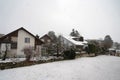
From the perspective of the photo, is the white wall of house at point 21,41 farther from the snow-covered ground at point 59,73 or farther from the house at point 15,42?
the snow-covered ground at point 59,73

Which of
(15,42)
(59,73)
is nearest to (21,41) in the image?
(15,42)

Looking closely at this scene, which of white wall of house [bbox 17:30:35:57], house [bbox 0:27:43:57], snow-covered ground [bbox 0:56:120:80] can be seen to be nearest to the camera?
snow-covered ground [bbox 0:56:120:80]

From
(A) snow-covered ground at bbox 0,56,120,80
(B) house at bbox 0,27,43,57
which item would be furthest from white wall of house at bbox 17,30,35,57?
(A) snow-covered ground at bbox 0,56,120,80

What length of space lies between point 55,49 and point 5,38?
12.8 metres

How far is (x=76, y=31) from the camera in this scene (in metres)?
98.6

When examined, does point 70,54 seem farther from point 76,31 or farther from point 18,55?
point 76,31

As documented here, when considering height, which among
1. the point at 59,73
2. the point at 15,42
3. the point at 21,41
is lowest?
the point at 59,73

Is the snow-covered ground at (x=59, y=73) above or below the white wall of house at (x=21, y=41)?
below

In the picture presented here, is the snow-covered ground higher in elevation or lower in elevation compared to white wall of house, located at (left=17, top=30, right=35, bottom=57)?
lower

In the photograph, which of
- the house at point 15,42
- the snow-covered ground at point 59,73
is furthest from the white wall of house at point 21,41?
the snow-covered ground at point 59,73

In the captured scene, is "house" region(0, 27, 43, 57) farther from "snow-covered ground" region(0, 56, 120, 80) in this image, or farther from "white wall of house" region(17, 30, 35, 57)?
"snow-covered ground" region(0, 56, 120, 80)

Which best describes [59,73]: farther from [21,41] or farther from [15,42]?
[15,42]

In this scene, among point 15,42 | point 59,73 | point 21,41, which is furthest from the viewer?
point 21,41

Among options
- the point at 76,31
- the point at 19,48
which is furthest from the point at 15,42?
the point at 76,31
